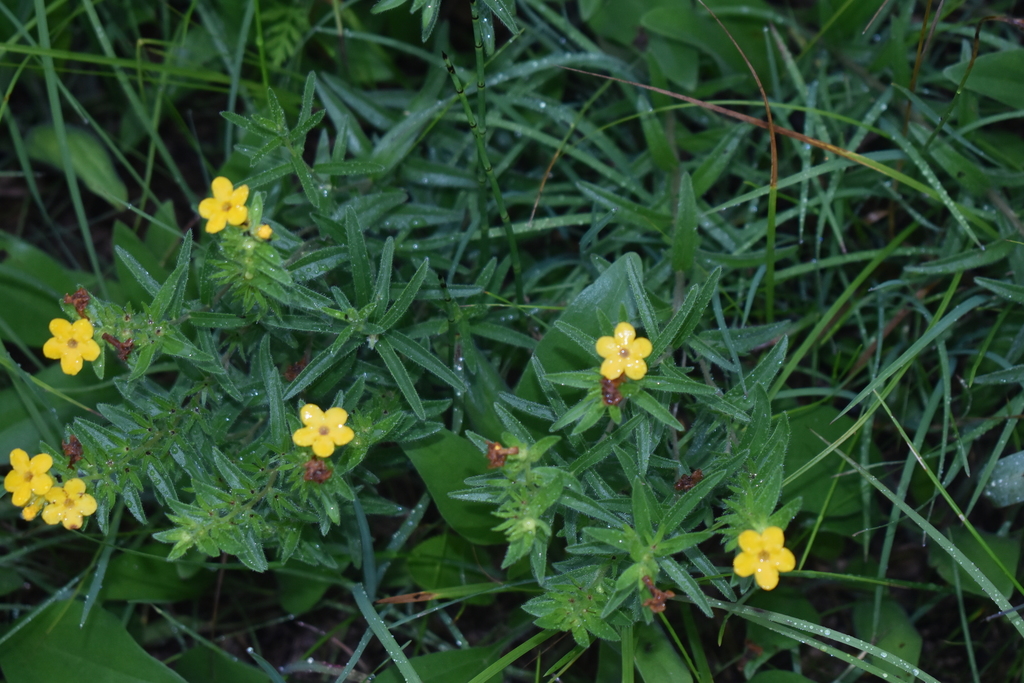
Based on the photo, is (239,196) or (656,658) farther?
(656,658)

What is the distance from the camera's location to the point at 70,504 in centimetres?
254

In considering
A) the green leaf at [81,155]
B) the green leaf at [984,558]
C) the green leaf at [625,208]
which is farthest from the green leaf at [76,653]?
the green leaf at [984,558]

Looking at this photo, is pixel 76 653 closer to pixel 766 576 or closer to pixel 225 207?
pixel 225 207

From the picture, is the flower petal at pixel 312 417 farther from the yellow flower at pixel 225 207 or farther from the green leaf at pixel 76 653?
the green leaf at pixel 76 653

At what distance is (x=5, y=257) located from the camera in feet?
13.4

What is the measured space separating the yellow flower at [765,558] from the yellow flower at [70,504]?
6.67 ft

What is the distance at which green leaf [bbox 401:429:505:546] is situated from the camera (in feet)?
9.98

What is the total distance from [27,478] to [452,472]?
1.46 metres

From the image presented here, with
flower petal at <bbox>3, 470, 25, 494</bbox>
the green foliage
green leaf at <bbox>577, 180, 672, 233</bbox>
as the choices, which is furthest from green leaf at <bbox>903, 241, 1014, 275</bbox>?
flower petal at <bbox>3, 470, 25, 494</bbox>

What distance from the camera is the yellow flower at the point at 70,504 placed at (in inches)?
99.2

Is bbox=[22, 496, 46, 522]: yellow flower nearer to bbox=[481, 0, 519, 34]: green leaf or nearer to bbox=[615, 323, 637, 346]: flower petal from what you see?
bbox=[615, 323, 637, 346]: flower petal

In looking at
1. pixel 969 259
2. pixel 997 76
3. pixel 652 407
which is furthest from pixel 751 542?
pixel 997 76

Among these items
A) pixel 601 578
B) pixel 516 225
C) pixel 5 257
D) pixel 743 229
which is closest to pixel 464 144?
pixel 516 225

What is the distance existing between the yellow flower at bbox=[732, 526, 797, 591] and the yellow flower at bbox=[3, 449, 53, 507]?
2.16 m
